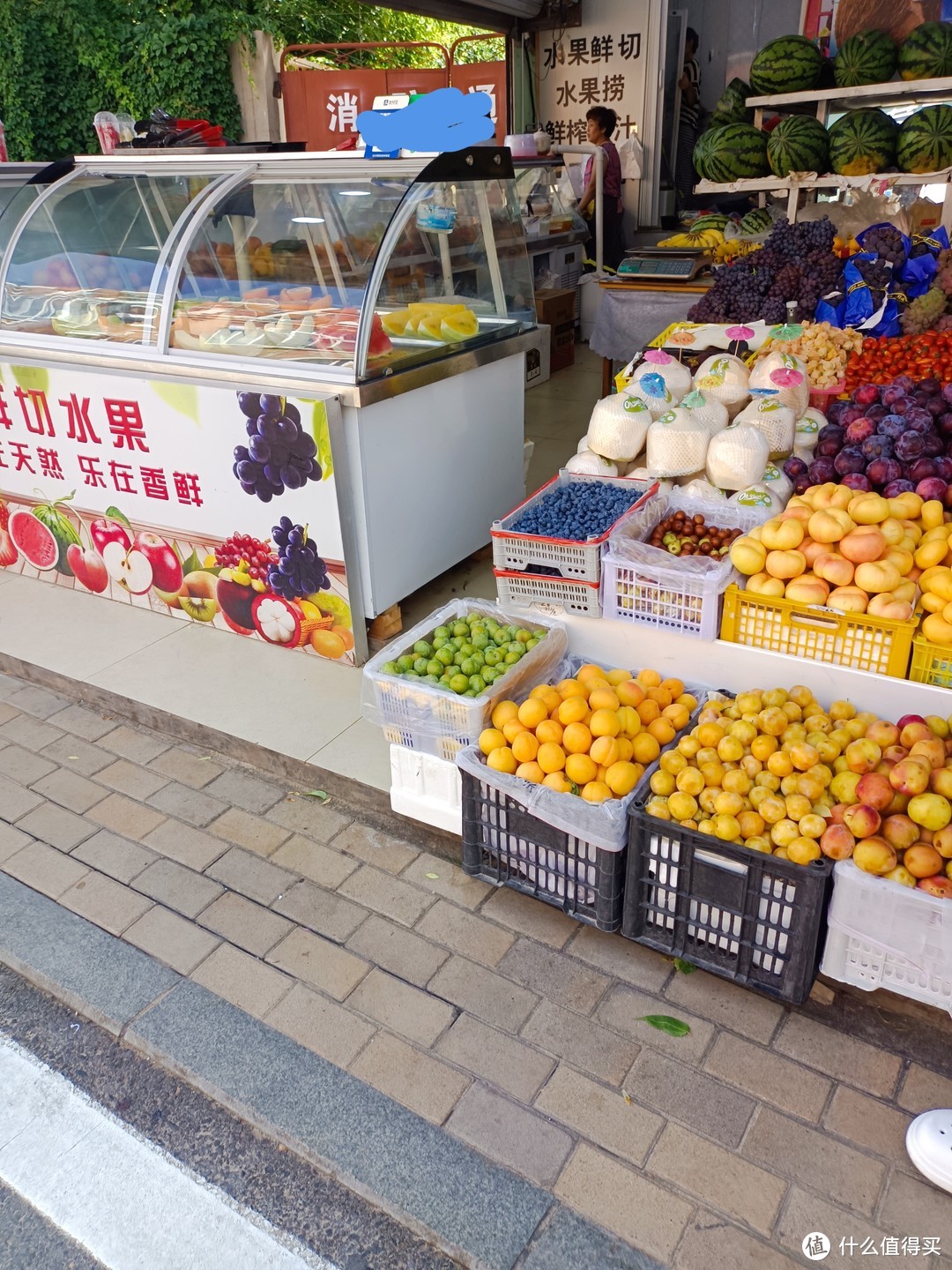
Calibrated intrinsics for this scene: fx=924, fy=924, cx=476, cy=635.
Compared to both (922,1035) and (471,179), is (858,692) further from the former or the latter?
(471,179)

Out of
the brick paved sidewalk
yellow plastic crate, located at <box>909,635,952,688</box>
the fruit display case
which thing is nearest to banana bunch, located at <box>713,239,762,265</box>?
the fruit display case

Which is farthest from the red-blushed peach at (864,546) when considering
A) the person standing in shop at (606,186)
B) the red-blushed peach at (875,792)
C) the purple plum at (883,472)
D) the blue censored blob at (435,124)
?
the person standing in shop at (606,186)

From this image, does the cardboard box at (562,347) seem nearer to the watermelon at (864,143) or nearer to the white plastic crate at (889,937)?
the watermelon at (864,143)

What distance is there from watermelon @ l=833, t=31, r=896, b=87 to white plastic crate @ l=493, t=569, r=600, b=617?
5.04m

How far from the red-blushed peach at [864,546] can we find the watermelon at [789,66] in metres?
4.99

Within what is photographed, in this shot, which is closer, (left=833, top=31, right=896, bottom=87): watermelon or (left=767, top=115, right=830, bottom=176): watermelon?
(left=833, top=31, right=896, bottom=87): watermelon

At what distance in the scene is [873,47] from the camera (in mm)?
6102

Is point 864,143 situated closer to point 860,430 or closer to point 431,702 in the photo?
point 860,430

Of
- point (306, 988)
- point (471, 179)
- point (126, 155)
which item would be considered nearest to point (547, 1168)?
point (306, 988)

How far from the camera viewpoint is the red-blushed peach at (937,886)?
2188 mm

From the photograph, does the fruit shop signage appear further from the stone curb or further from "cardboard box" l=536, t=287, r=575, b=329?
the stone curb

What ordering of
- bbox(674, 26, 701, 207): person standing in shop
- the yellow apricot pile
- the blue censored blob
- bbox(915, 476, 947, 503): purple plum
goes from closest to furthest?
the yellow apricot pile, bbox(915, 476, 947, 503): purple plum, the blue censored blob, bbox(674, 26, 701, 207): person standing in shop

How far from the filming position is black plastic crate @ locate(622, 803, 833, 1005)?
2344mm

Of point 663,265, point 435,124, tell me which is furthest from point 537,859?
point 663,265
